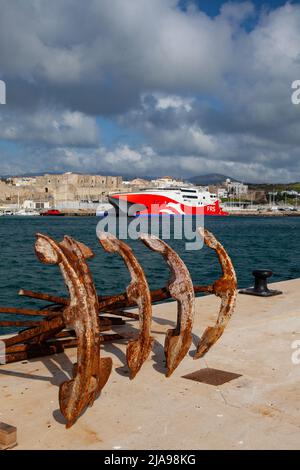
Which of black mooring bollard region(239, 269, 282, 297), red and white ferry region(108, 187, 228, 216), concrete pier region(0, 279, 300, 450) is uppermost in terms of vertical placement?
red and white ferry region(108, 187, 228, 216)

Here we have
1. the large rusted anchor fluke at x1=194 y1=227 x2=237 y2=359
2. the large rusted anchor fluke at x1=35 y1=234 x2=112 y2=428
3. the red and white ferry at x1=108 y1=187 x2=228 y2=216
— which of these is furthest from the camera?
the red and white ferry at x1=108 y1=187 x2=228 y2=216

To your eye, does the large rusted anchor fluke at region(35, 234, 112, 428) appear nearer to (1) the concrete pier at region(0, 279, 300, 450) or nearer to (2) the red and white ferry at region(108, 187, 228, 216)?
(1) the concrete pier at region(0, 279, 300, 450)

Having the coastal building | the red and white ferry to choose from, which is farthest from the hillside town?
the red and white ferry

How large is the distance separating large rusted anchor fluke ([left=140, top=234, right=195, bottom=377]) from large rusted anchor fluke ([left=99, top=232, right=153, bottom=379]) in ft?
1.48

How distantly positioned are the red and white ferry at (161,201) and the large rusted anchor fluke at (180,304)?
332ft

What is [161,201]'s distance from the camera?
110 metres

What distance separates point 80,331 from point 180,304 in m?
1.75

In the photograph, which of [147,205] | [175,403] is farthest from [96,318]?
[147,205]

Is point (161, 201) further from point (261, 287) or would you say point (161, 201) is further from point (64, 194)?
point (261, 287)

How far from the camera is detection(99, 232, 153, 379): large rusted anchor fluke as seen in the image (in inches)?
211

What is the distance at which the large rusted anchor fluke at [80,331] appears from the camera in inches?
169

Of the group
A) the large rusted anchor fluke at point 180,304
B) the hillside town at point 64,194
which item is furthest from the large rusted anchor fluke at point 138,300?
the hillside town at point 64,194
